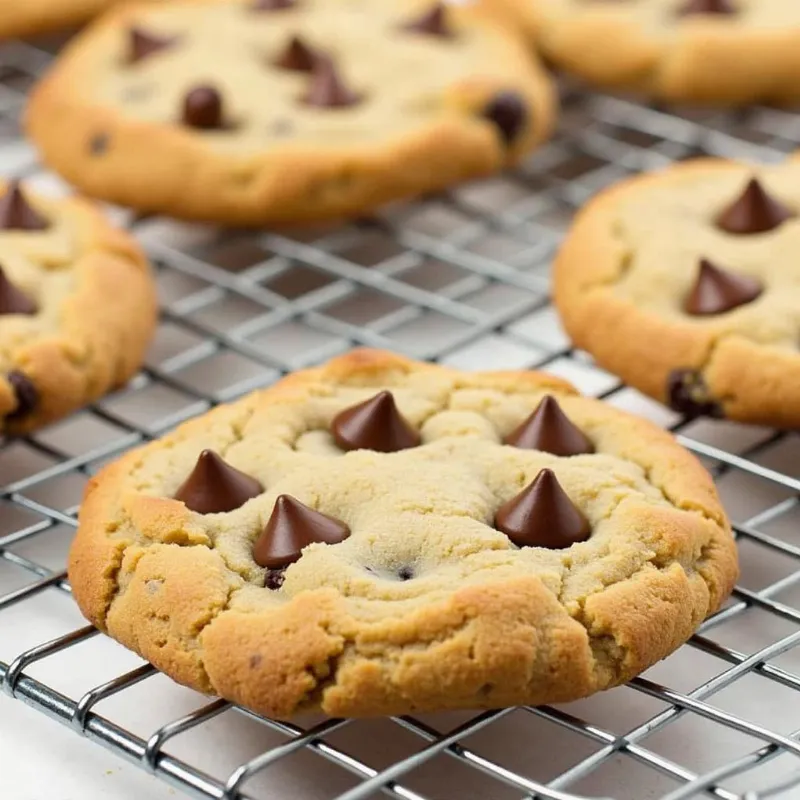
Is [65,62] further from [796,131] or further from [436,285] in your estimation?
[796,131]

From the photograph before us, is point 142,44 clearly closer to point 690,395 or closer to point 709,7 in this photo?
point 709,7

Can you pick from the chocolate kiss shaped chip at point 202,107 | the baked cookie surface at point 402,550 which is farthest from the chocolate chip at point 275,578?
the chocolate kiss shaped chip at point 202,107

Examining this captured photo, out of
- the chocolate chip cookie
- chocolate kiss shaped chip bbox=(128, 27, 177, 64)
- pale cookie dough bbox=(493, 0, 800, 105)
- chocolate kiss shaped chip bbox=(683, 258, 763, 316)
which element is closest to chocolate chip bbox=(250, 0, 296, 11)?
chocolate kiss shaped chip bbox=(128, 27, 177, 64)

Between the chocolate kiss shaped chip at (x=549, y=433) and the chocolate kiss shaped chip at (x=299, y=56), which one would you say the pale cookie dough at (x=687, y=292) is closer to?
the chocolate kiss shaped chip at (x=549, y=433)

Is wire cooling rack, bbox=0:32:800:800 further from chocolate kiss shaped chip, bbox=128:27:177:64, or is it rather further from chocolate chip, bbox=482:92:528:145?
chocolate kiss shaped chip, bbox=128:27:177:64

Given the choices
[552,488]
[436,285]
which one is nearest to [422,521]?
[552,488]
